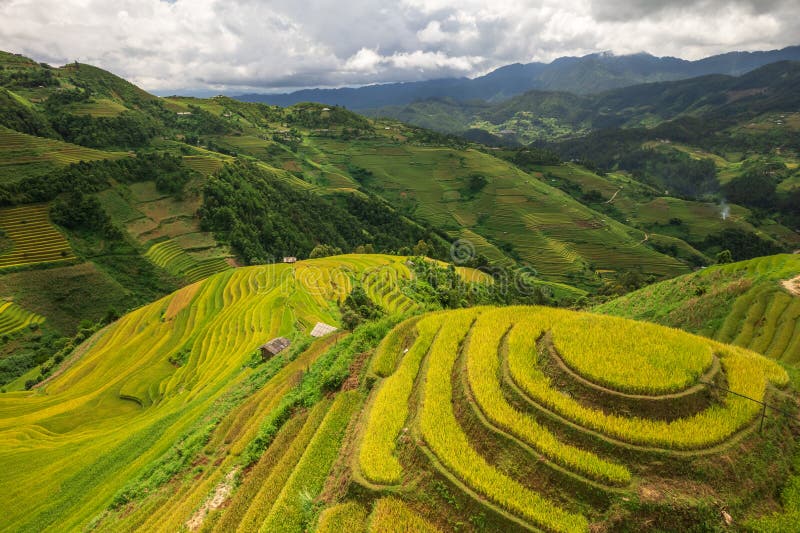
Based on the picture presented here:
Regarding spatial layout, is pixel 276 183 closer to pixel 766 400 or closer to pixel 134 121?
pixel 134 121

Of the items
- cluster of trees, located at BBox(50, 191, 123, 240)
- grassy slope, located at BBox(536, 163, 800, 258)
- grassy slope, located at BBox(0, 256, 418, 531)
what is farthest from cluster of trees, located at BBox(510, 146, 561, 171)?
cluster of trees, located at BBox(50, 191, 123, 240)

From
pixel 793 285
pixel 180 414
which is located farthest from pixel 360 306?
pixel 793 285

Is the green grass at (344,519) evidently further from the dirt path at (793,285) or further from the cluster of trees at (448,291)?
the dirt path at (793,285)

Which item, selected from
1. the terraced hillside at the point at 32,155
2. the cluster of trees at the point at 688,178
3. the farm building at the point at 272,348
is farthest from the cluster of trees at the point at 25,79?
the cluster of trees at the point at 688,178

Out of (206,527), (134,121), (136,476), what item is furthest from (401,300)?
(134,121)

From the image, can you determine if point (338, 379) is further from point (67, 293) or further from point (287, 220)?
point (287, 220)

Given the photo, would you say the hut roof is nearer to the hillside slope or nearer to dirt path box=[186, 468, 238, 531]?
the hillside slope
